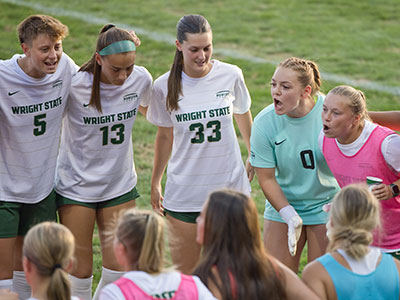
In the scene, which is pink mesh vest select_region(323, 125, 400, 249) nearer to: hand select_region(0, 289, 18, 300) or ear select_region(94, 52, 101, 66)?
ear select_region(94, 52, 101, 66)

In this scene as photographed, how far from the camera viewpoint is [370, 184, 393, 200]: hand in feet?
15.4

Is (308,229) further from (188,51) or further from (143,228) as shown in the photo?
(143,228)

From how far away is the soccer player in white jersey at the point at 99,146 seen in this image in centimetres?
522

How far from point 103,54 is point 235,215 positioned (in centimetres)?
194

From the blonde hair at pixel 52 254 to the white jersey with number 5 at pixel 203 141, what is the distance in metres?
1.85

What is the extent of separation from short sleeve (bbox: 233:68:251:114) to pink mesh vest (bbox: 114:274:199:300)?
2238mm

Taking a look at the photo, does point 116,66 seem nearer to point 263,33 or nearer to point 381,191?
point 381,191

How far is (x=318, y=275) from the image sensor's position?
3.84m

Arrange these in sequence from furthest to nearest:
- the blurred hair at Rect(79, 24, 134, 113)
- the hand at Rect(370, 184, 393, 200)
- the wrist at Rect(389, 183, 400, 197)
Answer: the blurred hair at Rect(79, 24, 134, 113) < the wrist at Rect(389, 183, 400, 197) < the hand at Rect(370, 184, 393, 200)

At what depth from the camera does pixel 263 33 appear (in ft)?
49.2

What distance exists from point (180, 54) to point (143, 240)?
2.05 metres

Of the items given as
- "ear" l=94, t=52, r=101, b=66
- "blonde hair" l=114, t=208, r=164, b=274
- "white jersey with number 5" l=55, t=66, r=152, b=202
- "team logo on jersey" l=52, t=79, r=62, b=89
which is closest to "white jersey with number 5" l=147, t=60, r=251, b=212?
"white jersey with number 5" l=55, t=66, r=152, b=202

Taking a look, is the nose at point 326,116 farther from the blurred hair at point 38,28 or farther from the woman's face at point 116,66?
the blurred hair at point 38,28

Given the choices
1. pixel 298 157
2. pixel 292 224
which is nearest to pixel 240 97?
pixel 298 157
